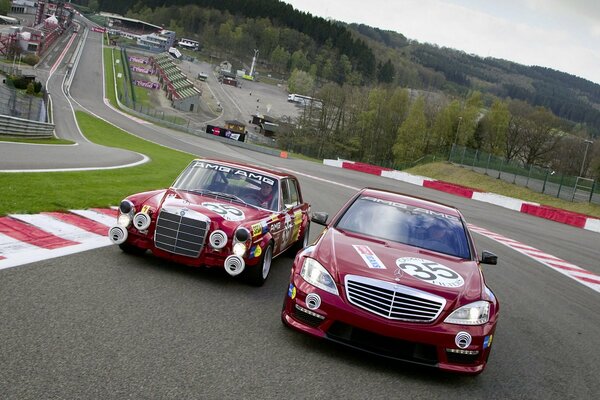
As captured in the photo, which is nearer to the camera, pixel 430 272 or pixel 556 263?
pixel 430 272

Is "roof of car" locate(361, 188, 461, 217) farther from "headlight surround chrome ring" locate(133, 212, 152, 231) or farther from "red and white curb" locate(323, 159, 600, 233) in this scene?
"red and white curb" locate(323, 159, 600, 233)

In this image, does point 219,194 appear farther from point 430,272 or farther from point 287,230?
point 430,272

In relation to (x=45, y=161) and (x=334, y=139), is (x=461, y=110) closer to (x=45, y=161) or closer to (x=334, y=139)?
(x=334, y=139)

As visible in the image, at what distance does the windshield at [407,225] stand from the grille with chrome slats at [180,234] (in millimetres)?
1612

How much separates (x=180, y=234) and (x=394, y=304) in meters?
3.06

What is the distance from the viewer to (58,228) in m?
8.77

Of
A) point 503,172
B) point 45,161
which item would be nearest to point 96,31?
point 503,172

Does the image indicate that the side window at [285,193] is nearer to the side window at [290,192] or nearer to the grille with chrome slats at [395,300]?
the side window at [290,192]

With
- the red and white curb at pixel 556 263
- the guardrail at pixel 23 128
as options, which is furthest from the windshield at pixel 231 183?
the guardrail at pixel 23 128

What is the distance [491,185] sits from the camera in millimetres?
53375

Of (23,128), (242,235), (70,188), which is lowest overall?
(23,128)

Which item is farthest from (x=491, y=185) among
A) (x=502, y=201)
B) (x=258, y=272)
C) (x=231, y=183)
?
(x=258, y=272)

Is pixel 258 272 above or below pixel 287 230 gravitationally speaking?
below

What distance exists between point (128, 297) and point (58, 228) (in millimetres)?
2932
